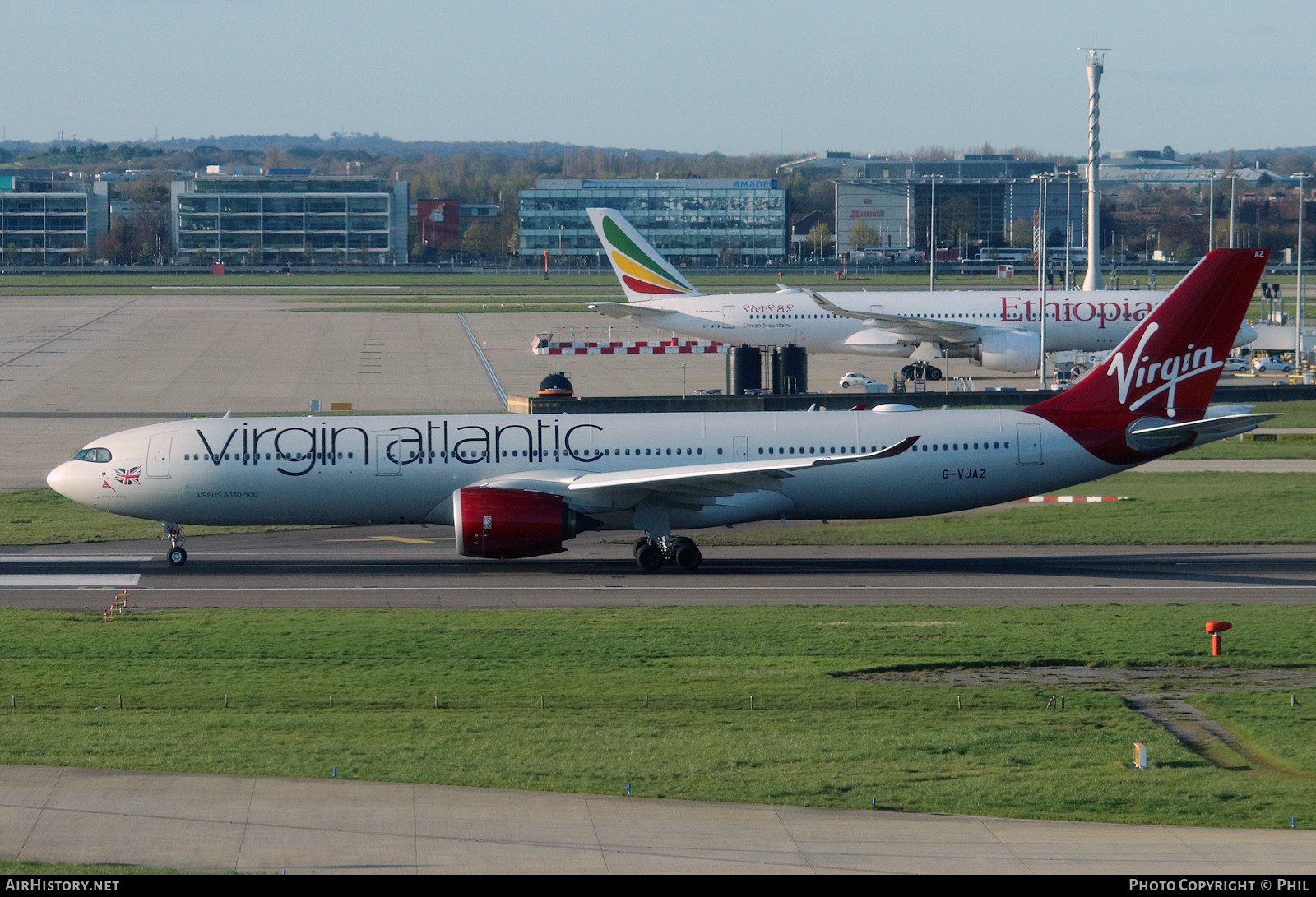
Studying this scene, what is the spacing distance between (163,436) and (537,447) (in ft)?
32.5

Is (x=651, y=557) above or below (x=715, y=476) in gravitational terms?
below

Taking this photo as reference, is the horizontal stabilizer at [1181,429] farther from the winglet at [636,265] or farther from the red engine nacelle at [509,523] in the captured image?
the winglet at [636,265]

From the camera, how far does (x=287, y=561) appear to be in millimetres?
38906

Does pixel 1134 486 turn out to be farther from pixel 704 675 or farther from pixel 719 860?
pixel 719 860

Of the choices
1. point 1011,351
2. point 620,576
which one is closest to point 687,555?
point 620,576

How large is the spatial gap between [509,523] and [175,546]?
31.3 ft

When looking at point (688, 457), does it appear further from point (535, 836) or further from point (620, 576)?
point (535, 836)

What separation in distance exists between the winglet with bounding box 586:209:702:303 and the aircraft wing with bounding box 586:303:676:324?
1.86 m

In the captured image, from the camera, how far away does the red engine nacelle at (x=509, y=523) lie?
116ft

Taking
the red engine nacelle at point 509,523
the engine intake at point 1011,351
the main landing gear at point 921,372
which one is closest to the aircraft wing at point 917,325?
the engine intake at point 1011,351

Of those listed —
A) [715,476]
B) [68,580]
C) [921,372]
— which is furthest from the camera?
[921,372]

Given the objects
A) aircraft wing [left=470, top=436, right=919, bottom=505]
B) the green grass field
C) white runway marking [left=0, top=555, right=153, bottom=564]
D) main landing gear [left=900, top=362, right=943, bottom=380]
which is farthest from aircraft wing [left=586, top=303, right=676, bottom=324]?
the green grass field

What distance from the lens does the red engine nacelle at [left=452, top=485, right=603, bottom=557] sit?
116 ft

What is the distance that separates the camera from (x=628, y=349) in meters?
85.3
